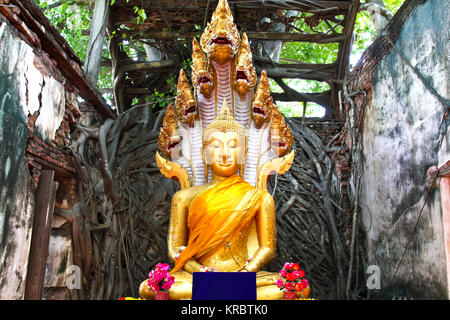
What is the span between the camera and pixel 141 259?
601cm

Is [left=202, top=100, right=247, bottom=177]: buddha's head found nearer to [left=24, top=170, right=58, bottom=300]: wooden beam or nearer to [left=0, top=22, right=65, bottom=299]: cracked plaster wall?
[left=24, top=170, right=58, bottom=300]: wooden beam

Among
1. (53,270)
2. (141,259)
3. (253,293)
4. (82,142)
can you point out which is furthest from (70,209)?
(253,293)

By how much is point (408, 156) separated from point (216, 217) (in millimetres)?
2332

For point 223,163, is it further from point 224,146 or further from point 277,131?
point 277,131

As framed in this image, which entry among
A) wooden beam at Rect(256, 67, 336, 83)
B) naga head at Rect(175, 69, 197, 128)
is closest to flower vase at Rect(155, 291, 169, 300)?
naga head at Rect(175, 69, 197, 128)

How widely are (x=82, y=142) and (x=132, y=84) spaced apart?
2.40 meters

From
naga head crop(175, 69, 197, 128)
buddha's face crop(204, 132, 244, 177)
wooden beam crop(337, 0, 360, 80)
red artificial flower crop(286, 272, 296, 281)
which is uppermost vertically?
wooden beam crop(337, 0, 360, 80)

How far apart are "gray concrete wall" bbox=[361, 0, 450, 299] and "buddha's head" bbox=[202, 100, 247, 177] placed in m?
1.92

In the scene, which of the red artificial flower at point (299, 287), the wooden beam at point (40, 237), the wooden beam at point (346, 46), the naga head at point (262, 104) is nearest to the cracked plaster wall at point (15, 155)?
the wooden beam at point (40, 237)

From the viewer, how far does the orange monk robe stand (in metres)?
3.84

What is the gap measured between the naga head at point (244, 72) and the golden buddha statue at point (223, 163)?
11 millimetres

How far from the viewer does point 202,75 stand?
4.37m

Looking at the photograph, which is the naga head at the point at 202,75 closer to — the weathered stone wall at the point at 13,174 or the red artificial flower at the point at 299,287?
the weathered stone wall at the point at 13,174

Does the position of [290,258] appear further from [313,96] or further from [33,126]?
[33,126]
